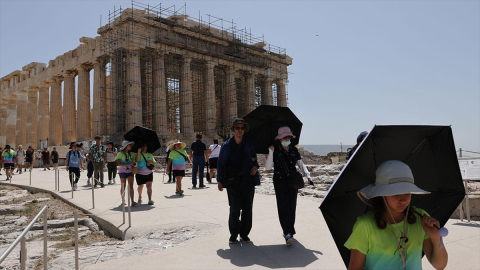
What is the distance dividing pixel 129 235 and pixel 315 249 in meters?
2.97

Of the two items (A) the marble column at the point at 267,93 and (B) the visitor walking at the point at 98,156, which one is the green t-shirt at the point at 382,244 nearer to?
(B) the visitor walking at the point at 98,156

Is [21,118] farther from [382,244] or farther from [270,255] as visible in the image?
[382,244]

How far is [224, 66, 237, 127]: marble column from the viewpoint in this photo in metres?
39.1

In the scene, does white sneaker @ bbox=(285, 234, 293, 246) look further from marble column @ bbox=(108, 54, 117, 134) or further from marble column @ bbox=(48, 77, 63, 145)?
marble column @ bbox=(48, 77, 63, 145)

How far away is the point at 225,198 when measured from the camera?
1004cm

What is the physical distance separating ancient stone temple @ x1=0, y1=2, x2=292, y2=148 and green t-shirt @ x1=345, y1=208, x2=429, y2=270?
93.7 feet

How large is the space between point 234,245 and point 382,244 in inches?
138

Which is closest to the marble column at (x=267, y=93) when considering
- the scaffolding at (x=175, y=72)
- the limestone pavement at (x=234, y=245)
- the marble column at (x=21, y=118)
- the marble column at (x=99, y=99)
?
the scaffolding at (x=175, y=72)

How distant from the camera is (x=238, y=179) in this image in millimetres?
5617

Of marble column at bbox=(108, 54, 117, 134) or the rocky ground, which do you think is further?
marble column at bbox=(108, 54, 117, 134)

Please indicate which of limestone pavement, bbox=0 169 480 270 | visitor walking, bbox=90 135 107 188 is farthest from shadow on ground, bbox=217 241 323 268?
visitor walking, bbox=90 135 107 188

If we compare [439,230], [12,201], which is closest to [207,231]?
[439,230]

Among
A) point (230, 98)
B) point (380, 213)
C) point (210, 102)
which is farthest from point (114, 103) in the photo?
point (380, 213)

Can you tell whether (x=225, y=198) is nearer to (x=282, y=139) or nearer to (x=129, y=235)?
(x=129, y=235)
